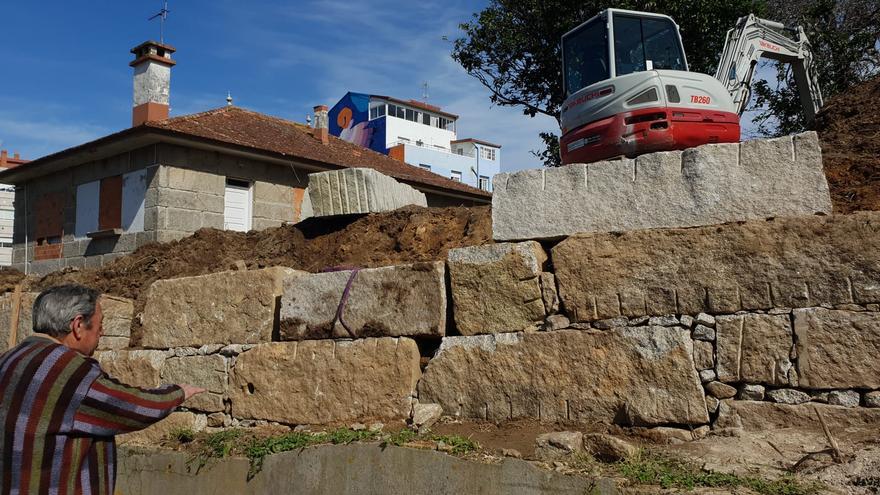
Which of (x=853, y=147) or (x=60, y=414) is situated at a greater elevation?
(x=853, y=147)

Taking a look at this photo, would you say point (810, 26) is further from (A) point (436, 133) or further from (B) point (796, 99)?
(A) point (436, 133)

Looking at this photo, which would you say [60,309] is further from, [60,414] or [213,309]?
[213,309]

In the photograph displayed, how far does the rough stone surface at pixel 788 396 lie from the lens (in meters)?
4.11

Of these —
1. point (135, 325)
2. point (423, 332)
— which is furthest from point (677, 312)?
point (135, 325)

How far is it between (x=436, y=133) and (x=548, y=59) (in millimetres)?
33322

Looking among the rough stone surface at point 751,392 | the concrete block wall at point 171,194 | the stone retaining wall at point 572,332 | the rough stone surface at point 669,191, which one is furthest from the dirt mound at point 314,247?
the concrete block wall at point 171,194

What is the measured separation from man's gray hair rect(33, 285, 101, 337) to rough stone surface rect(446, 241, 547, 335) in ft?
8.89

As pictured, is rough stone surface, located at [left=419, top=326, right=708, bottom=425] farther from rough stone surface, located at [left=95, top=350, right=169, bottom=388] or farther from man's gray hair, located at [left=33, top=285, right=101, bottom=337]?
rough stone surface, located at [left=95, top=350, right=169, bottom=388]

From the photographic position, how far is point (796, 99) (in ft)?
52.2

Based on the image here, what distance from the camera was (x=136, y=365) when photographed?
7.02 meters

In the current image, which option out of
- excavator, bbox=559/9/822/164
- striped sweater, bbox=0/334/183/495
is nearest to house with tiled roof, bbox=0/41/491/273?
excavator, bbox=559/9/822/164

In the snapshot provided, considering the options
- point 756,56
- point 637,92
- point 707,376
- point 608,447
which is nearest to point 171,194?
point 637,92

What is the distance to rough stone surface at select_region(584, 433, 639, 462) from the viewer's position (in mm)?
4086

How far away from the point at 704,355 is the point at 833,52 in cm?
1403
